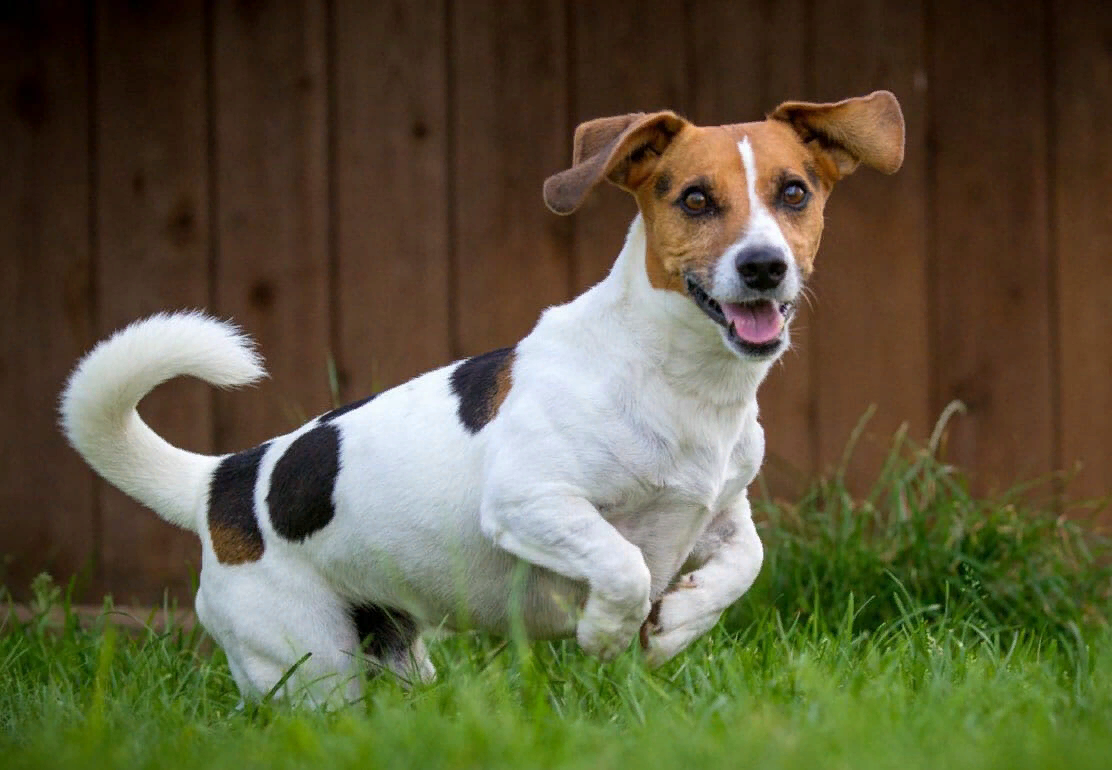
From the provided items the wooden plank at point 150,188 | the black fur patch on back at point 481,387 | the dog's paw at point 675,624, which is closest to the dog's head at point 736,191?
the black fur patch on back at point 481,387

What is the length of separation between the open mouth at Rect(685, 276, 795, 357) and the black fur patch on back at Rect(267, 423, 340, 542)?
3.32ft

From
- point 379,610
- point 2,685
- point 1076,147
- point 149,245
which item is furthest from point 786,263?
point 149,245

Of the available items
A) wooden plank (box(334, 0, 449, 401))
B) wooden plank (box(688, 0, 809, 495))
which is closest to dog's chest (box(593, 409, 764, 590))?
wooden plank (box(688, 0, 809, 495))

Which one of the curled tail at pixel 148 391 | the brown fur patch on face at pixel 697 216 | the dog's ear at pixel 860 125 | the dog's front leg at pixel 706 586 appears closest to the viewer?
the brown fur patch on face at pixel 697 216

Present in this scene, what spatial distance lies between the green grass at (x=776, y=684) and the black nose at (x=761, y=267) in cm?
78

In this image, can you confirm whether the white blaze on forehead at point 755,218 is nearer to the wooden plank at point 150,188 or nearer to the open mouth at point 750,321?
the open mouth at point 750,321

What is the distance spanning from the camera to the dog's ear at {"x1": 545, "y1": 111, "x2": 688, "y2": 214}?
310cm

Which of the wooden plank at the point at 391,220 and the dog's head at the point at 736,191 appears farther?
the wooden plank at the point at 391,220

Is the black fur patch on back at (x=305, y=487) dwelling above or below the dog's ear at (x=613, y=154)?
below

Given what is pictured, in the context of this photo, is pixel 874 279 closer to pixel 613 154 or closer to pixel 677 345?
pixel 677 345

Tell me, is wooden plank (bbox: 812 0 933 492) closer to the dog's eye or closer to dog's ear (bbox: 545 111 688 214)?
dog's ear (bbox: 545 111 688 214)

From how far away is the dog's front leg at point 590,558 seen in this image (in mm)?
3031

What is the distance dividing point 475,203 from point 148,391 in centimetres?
183

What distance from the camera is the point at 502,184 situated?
5129 mm
